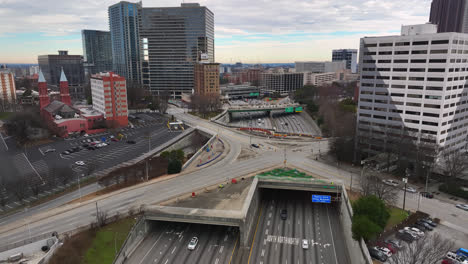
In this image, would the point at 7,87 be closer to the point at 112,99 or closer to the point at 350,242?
the point at 112,99

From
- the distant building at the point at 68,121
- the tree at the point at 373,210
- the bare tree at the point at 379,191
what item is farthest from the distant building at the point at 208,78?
the tree at the point at 373,210

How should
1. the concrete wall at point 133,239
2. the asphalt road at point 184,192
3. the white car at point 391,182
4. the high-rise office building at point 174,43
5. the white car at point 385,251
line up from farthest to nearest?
the high-rise office building at point 174,43 < the white car at point 391,182 < the asphalt road at point 184,192 < the concrete wall at point 133,239 < the white car at point 385,251

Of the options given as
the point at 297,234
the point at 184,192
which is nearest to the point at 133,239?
the point at 184,192

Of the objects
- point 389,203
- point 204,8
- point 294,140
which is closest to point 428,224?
point 389,203

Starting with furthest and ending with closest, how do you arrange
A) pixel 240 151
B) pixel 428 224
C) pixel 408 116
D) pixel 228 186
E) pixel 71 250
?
pixel 240 151, pixel 408 116, pixel 228 186, pixel 428 224, pixel 71 250

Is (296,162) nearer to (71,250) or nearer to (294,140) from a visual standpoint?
(294,140)

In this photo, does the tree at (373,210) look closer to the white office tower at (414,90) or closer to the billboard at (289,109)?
the white office tower at (414,90)
